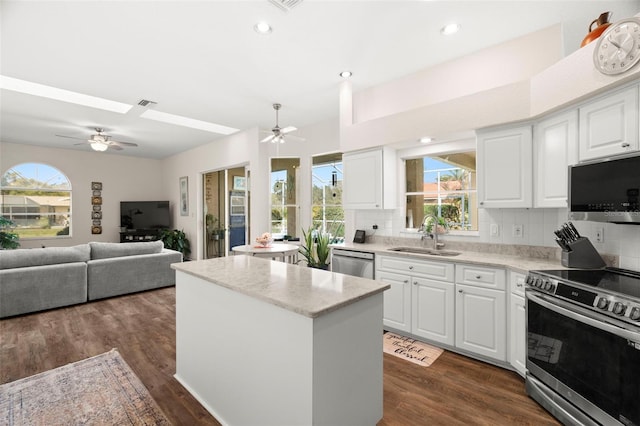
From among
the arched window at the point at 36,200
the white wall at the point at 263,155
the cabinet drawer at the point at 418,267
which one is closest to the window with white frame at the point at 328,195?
the white wall at the point at 263,155

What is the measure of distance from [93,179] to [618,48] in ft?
30.9

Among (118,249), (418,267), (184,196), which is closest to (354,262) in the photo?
(418,267)

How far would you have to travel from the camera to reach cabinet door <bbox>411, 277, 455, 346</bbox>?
2713 millimetres

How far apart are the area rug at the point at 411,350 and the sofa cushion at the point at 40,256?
428 cm

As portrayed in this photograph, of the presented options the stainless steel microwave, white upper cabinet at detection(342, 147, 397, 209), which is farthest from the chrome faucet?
the stainless steel microwave

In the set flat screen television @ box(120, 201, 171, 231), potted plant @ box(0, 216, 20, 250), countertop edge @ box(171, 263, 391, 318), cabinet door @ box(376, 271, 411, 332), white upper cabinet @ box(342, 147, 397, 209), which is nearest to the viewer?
countertop edge @ box(171, 263, 391, 318)

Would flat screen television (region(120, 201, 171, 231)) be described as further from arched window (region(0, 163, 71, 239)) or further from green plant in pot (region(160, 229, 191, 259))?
arched window (region(0, 163, 71, 239))

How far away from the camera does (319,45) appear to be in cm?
285

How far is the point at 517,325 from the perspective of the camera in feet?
7.61

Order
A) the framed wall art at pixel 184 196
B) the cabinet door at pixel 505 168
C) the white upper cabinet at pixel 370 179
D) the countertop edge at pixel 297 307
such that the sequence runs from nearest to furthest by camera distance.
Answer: the countertop edge at pixel 297 307 < the cabinet door at pixel 505 168 < the white upper cabinet at pixel 370 179 < the framed wall art at pixel 184 196

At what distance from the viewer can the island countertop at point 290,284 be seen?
1.37 metres

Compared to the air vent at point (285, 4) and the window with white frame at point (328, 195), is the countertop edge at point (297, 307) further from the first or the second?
the window with white frame at point (328, 195)

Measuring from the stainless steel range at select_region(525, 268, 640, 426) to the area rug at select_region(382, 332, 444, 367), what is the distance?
0.74 metres

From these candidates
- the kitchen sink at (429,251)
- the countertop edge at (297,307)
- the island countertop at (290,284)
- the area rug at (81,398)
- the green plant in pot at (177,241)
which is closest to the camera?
the countertop edge at (297,307)
